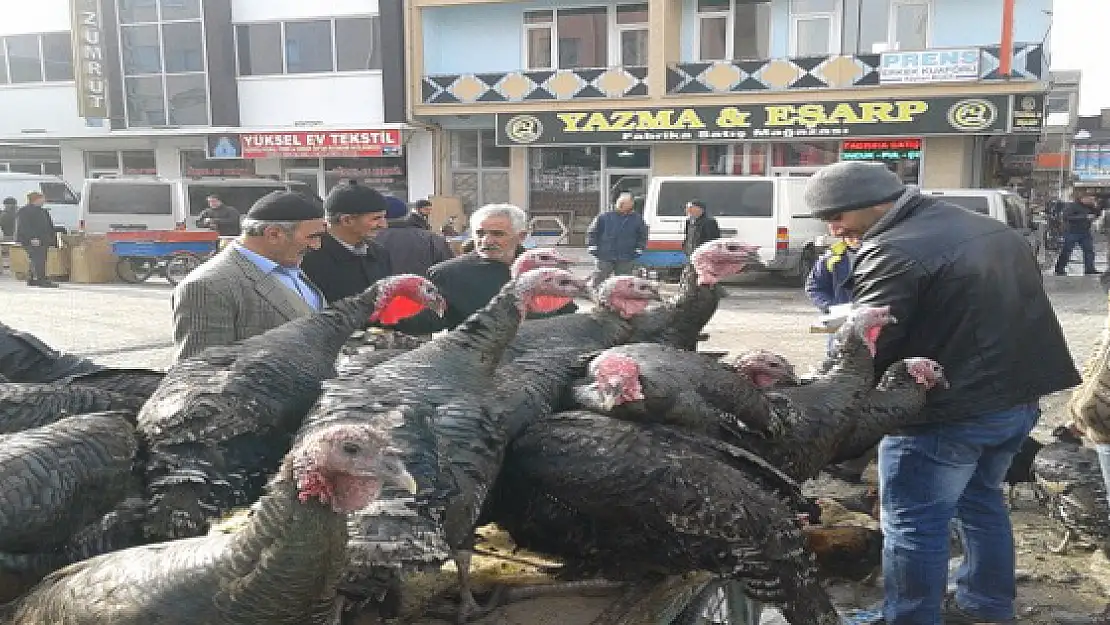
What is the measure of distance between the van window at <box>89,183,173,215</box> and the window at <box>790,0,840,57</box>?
1456 centimetres

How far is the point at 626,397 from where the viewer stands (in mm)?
2596

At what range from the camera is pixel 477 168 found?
2305 cm

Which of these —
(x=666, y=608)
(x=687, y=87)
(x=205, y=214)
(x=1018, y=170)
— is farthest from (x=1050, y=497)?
(x=1018, y=170)

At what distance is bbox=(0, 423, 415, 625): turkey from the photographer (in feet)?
5.46

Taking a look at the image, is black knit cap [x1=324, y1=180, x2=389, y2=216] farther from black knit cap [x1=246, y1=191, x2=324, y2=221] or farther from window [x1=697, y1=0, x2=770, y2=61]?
window [x1=697, y1=0, x2=770, y2=61]

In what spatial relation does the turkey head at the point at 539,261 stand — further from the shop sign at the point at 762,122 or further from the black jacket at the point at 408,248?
the shop sign at the point at 762,122

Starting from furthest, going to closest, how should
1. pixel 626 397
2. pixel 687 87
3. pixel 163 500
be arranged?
pixel 687 87 → pixel 626 397 → pixel 163 500

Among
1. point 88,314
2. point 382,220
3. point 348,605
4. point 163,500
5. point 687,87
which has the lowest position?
point 88,314

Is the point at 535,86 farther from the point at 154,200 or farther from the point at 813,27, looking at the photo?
the point at 154,200

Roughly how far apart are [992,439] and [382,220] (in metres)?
3.16

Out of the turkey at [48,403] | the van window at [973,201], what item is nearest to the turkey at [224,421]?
the turkey at [48,403]

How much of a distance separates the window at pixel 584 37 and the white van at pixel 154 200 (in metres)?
8.41

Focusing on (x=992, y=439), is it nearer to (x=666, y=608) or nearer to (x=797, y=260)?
(x=666, y=608)

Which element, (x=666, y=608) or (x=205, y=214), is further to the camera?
(x=205, y=214)
